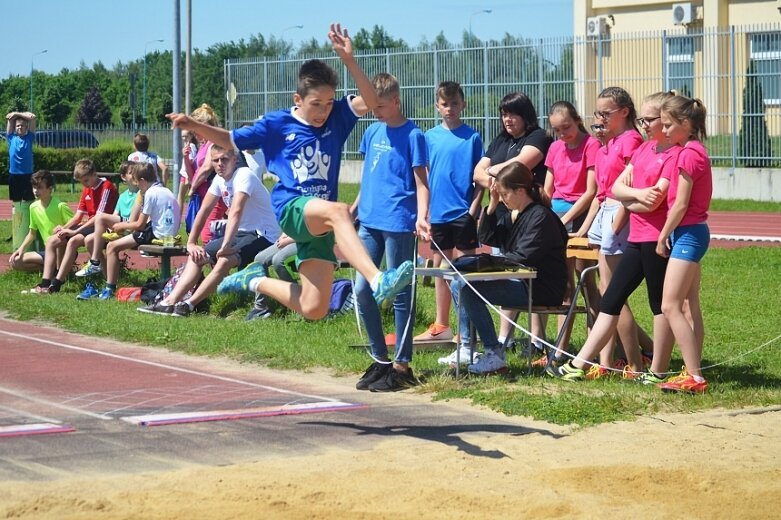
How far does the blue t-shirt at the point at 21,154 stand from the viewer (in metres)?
18.3

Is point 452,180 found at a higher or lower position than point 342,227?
higher

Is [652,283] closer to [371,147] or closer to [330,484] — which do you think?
[371,147]

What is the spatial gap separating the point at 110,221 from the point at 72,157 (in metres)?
29.7

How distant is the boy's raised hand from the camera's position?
7676 mm

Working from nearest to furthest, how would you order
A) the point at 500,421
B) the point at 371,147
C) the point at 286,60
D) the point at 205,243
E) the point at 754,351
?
1. the point at 500,421
2. the point at 371,147
3. the point at 754,351
4. the point at 205,243
5. the point at 286,60

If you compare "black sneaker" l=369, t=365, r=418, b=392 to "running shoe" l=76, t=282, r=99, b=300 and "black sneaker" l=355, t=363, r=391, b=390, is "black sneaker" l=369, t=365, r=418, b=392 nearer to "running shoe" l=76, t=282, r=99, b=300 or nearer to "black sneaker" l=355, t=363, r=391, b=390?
"black sneaker" l=355, t=363, r=391, b=390

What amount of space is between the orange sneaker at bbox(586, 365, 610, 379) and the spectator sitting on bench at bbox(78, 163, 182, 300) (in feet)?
20.2

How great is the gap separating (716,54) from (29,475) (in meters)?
25.4

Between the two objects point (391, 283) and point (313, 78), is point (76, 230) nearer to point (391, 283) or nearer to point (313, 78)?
point (313, 78)

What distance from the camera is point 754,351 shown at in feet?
31.3

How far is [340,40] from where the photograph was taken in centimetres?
771

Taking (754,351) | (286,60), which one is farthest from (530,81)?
(754,351)

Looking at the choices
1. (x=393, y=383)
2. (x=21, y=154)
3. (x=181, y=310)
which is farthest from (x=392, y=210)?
(x=21, y=154)

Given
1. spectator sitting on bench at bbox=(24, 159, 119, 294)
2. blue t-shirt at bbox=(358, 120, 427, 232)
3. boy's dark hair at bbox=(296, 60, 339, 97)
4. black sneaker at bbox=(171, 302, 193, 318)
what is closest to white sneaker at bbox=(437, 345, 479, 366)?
blue t-shirt at bbox=(358, 120, 427, 232)
